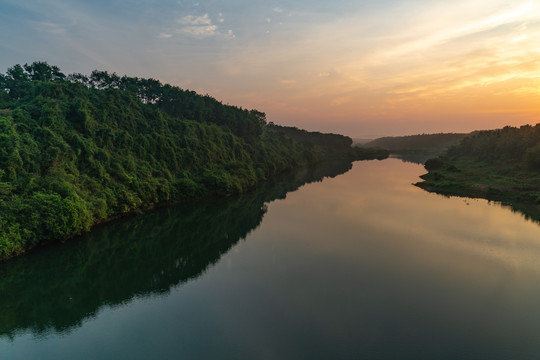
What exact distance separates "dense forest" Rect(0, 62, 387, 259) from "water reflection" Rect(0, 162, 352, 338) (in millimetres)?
2331

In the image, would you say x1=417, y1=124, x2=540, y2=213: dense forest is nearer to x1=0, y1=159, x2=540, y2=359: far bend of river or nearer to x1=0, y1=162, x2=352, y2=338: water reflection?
x1=0, y1=159, x2=540, y2=359: far bend of river

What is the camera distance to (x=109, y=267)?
954 inches

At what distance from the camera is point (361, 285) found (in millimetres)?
20469

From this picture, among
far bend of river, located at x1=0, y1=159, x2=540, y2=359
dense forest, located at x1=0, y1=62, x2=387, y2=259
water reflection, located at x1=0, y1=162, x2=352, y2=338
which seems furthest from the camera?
dense forest, located at x1=0, y1=62, x2=387, y2=259

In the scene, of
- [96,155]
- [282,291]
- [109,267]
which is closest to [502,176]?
[282,291]

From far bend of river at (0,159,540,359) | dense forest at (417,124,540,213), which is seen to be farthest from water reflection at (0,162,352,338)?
dense forest at (417,124,540,213)

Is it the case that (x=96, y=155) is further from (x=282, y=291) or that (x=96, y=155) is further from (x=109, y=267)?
(x=282, y=291)

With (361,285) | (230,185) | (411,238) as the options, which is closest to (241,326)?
(361,285)

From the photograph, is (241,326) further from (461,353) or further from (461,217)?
(461,217)

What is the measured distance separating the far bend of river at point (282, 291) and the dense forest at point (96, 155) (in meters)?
3.29

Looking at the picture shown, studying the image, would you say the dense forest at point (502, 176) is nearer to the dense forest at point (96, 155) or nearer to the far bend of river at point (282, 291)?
the far bend of river at point (282, 291)

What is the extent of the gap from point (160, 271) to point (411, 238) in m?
24.4

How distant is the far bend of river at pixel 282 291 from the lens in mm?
14586

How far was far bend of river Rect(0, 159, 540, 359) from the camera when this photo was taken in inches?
574
